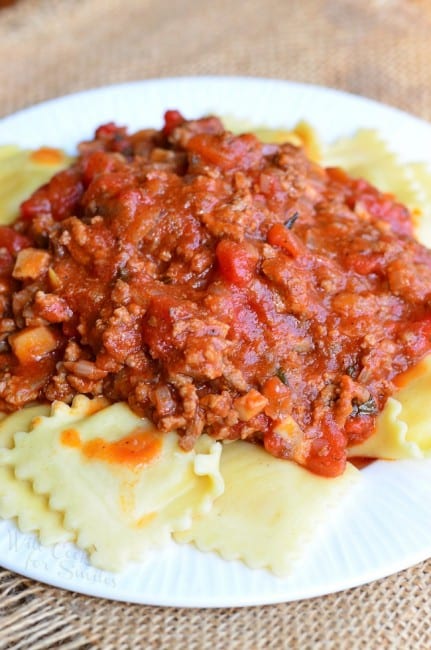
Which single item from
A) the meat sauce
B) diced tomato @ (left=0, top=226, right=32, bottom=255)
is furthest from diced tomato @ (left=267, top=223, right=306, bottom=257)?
diced tomato @ (left=0, top=226, right=32, bottom=255)

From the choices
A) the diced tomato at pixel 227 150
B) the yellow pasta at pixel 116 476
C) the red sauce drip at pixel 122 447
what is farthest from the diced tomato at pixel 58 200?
the red sauce drip at pixel 122 447

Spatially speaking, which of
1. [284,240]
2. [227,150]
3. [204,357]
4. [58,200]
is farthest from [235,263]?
[58,200]

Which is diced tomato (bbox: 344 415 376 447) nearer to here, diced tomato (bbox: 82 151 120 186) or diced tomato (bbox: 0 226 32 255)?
diced tomato (bbox: 82 151 120 186)

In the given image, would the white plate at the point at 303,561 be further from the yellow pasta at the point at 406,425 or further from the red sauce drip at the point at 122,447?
the red sauce drip at the point at 122,447

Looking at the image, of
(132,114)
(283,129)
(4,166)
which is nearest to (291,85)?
(283,129)

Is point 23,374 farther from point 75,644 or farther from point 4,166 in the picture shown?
point 4,166
